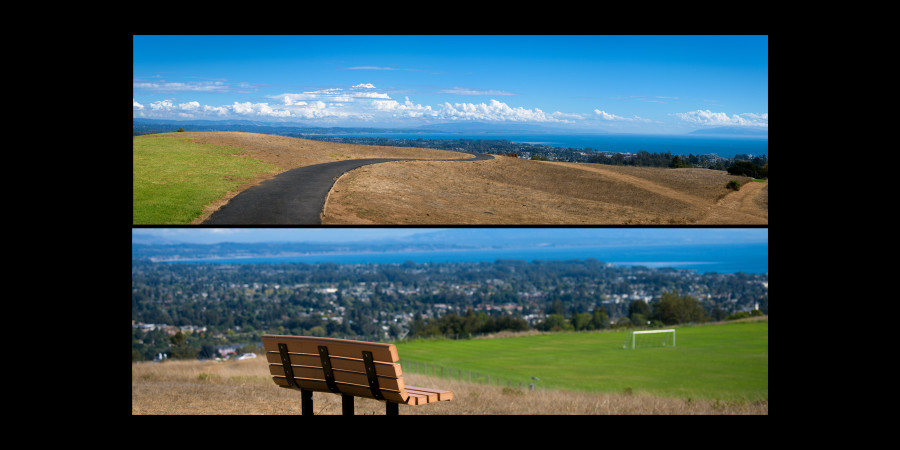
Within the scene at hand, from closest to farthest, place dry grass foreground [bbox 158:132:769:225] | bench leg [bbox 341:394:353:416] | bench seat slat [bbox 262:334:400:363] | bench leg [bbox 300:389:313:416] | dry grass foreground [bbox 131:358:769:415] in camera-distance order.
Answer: bench seat slat [bbox 262:334:400:363], bench leg [bbox 341:394:353:416], bench leg [bbox 300:389:313:416], dry grass foreground [bbox 131:358:769:415], dry grass foreground [bbox 158:132:769:225]

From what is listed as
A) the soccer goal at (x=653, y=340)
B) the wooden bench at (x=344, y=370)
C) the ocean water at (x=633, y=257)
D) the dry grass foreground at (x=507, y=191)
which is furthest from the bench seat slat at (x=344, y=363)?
the soccer goal at (x=653, y=340)

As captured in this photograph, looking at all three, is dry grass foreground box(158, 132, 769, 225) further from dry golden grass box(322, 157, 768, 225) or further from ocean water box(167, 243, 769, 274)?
ocean water box(167, 243, 769, 274)

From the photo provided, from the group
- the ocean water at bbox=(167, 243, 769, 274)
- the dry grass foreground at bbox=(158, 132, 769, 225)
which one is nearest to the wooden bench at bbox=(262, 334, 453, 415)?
the dry grass foreground at bbox=(158, 132, 769, 225)

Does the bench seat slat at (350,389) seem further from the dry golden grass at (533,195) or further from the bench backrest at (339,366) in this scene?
the dry golden grass at (533,195)

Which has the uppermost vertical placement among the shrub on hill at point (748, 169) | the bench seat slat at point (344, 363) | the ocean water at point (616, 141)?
the ocean water at point (616, 141)
